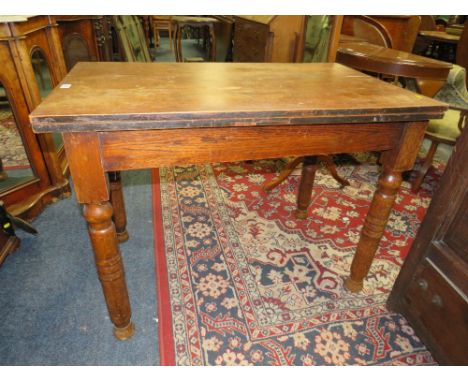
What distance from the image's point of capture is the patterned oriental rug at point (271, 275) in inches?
48.0

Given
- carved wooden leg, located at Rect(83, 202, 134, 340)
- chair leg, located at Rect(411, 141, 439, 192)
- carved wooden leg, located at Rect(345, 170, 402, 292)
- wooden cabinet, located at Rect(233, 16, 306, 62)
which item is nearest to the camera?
carved wooden leg, located at Rect(83, 202, 134, 340)

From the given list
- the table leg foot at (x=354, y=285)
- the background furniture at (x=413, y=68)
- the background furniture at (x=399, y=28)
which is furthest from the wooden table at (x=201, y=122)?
the background furniture at (x=399, y=28)

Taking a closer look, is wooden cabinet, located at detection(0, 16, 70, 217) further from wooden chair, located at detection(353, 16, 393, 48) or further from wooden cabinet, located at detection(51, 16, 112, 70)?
wooden chair, located at detection(353, 16, 393, 48)

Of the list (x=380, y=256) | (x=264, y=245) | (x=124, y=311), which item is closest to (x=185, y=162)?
(x=124, y=311)

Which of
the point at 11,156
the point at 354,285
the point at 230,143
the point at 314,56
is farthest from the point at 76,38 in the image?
the point at 354,285

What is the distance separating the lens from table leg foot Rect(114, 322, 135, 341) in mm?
1199

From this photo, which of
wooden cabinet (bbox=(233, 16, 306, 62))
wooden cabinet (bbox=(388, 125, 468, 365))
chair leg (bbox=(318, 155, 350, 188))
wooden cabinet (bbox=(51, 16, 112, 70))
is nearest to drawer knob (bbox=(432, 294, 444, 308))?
wooden cabinet (bbox=(388, 125, 468, 365))

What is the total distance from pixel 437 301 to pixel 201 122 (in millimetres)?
1014

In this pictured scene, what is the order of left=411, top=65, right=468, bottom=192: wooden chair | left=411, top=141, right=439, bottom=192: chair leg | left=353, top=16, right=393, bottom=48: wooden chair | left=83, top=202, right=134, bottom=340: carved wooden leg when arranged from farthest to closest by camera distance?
left=353, top=16, right=393, bottom=48: wooden chair < left=411, top=141, right=439, bottom=192: chair leg < left=411, top=65, right=468, bottom=192: wooden chair < left=83, top=202, right=134, bottom=340: carved wooden leg

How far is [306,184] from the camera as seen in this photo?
1.82 meters

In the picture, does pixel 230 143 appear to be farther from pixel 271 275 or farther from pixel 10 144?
pixel 10 144

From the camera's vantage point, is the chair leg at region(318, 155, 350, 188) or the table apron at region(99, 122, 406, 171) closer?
the table apron at region(99, 122, 406, 171)

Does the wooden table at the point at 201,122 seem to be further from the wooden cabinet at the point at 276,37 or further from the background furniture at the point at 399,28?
the background furniture at the point at 399,28

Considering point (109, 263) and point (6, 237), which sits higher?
point (109, 263)
